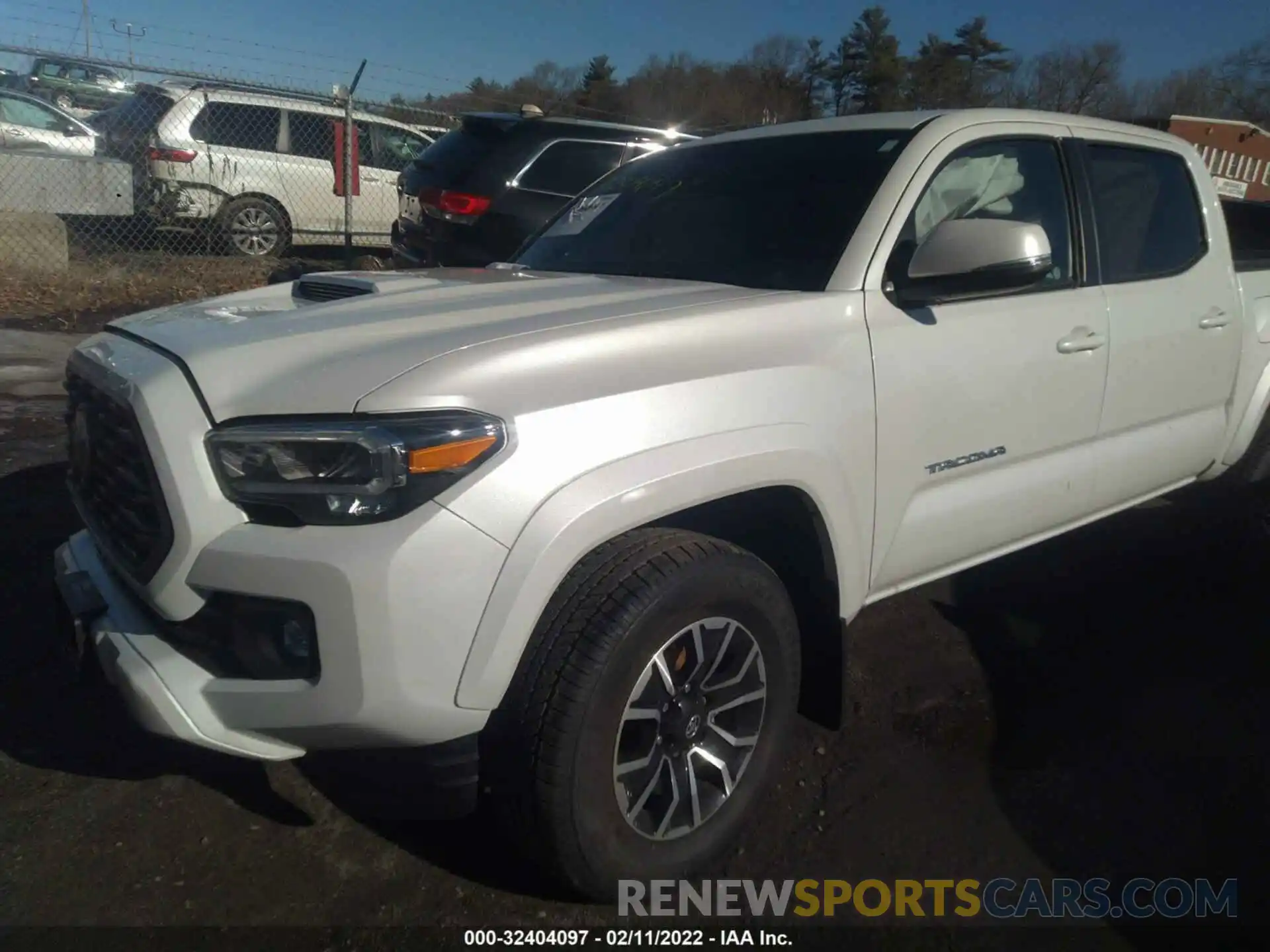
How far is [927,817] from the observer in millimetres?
2721

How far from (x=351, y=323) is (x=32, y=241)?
8.71 meters

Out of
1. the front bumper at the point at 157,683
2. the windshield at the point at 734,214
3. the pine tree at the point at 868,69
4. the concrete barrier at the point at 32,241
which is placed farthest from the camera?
the pine tree at the point at 868,69

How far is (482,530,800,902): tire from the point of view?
6.75 ft

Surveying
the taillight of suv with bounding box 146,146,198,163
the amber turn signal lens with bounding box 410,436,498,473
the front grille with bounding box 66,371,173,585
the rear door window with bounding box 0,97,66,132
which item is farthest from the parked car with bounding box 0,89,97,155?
the amber turn signal lens with bounding box 410,436,498,473

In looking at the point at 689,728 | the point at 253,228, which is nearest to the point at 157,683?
the point at 689,728

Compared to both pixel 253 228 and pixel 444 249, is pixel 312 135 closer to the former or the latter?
pixel 253 228

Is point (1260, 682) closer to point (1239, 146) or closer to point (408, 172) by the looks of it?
point (408, 172)

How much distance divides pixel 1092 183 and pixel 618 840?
2801 millimetres

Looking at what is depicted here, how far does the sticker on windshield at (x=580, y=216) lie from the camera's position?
3.72m

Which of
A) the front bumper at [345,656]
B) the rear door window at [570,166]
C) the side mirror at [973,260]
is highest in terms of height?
the rear door window at [570,166]

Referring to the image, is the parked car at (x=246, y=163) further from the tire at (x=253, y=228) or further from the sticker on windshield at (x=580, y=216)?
the sticker on windshield at (x=580, y=216)

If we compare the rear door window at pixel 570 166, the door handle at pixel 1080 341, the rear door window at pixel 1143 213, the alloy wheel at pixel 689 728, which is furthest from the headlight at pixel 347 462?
the rear door window at pixel 570 166

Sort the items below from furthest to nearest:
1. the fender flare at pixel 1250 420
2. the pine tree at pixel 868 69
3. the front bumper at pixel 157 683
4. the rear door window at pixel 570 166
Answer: the pine tree at pixel 868 69 < the rear door window at pixel 570 166 < the fender flare at pixel 1250 420 < the front bumper at pixel 157 683

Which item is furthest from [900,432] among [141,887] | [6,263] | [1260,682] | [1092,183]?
[6,263]
